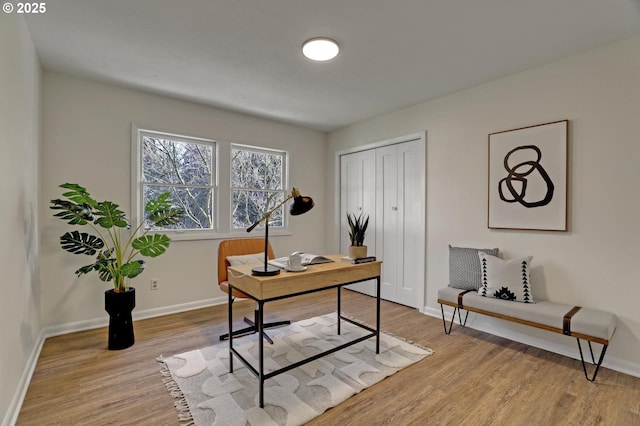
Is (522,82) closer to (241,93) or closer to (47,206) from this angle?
(241,93)

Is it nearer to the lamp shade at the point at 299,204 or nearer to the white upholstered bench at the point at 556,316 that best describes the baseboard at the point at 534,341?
the white upholstered bench at the point at 556,316

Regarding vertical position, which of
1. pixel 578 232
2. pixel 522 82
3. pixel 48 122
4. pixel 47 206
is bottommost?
pixel 578 232

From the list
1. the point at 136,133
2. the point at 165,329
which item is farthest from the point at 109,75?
the point at 165,329

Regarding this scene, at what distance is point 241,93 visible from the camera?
11.0 feet

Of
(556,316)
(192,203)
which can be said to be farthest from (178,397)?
(556,316)

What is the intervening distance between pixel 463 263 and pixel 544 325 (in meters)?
0.85

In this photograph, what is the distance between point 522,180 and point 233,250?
2.86 metres

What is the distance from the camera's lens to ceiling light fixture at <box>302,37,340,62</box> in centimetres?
230

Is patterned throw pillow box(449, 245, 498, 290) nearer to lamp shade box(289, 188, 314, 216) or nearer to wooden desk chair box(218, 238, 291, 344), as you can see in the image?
wooden desk chair box(218, 238, 291, 344)

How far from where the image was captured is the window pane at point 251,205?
4.11 metres

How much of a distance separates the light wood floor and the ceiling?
97.8 inches

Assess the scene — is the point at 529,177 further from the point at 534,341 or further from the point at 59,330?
the point at 59,330

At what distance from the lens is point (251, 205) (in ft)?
13.9

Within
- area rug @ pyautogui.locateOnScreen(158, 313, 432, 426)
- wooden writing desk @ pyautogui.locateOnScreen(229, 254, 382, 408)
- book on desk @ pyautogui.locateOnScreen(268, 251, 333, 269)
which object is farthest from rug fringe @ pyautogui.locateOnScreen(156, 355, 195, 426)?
book on desk @ pyautogui.locateOnScreen(268, 251, 333, 269)
